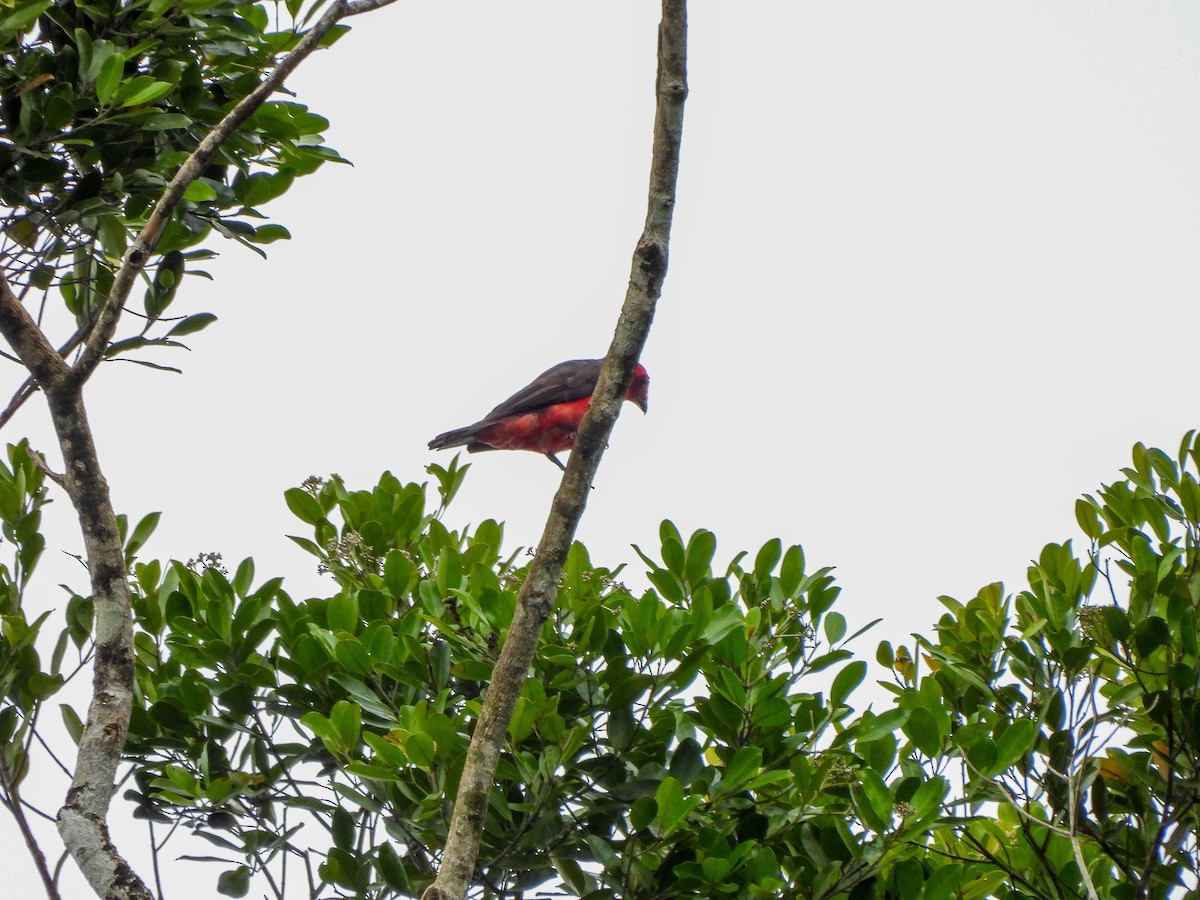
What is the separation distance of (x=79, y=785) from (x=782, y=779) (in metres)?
1.41

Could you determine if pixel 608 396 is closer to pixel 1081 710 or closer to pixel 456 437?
pixel 1081 710

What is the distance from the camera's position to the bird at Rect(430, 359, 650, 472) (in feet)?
24.1

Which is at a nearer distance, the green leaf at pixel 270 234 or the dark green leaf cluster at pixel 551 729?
the dark green leaf cluster at pixel 551 729

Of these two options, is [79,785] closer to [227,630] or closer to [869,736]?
[227,630]

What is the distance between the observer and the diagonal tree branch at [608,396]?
233 centimetres

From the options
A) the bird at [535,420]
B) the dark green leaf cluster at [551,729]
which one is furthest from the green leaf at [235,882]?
the bird at [535,420]

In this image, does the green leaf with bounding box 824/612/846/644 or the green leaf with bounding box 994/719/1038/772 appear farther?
the green leaf with bounding box 824/612/846/644

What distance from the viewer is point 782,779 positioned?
8.89ft

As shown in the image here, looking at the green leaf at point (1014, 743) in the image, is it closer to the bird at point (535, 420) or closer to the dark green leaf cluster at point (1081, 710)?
the dark green leaf cluster at point (1081, 710)

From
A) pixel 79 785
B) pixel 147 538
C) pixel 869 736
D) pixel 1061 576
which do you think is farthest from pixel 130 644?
pixel 1061 576

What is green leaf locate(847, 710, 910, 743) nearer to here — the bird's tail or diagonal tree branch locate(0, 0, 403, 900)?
diagonal tree branch locate(0, 0, 403, 900)

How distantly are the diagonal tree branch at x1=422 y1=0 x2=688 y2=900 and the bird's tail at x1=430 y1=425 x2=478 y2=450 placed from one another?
16.4 ft

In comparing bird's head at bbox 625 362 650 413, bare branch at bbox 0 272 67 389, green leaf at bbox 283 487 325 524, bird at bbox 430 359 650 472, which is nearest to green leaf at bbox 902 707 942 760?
green leaf at bbox 283 487 325 524

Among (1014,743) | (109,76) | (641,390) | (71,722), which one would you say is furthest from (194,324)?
(641,390)
